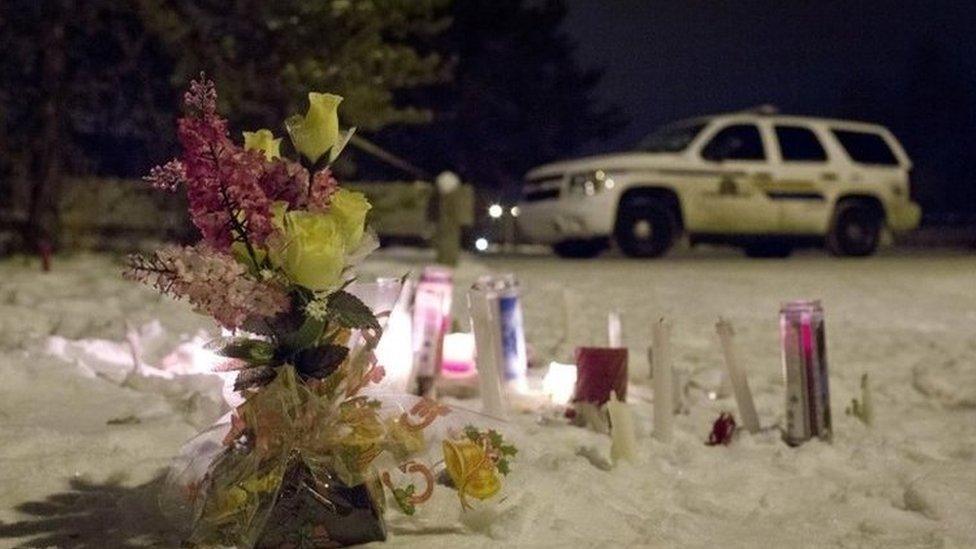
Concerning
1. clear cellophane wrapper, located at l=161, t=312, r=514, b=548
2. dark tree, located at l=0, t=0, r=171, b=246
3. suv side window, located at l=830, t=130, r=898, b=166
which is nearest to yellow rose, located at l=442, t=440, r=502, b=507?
clear cellophane wrapper, located at l=161, t=312, r=514, b=548

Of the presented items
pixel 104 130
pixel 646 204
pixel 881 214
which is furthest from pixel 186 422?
pixel 881 214

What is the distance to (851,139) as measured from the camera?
15.9m

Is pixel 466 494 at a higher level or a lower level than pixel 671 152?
lower

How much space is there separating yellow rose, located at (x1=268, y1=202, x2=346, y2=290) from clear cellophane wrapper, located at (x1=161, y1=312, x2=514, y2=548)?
0.88 feet

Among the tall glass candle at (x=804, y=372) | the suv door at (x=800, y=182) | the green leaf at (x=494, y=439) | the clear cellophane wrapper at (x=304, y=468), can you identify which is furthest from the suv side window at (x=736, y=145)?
the clear cellophane wrapper at (x=304, y=468)

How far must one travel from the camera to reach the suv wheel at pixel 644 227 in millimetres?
14281

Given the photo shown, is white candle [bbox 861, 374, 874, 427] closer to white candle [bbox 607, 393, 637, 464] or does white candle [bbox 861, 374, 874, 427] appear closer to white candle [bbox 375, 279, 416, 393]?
white candle [bbox 607, 393, 637, 464]

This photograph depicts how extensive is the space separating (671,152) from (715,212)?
92 cm

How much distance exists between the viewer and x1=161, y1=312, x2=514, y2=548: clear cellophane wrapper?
3.10 metres

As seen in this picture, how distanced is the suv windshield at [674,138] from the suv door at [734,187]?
0.28 meters

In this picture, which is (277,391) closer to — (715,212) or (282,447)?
(282,447)

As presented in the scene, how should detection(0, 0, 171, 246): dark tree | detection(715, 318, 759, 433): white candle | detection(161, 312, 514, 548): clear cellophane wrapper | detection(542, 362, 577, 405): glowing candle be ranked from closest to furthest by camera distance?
detection(161, 312, 514, 548): clear cellophane wrapper < detection(715, 318, 759, 433): white candle < detection(542, 362, 577, 405): glowing candle < detection(0, 0, 171, 246): dark tree

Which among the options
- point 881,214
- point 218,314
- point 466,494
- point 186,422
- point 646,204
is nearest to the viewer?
point 218,314

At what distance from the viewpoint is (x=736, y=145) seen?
15.0 meters
